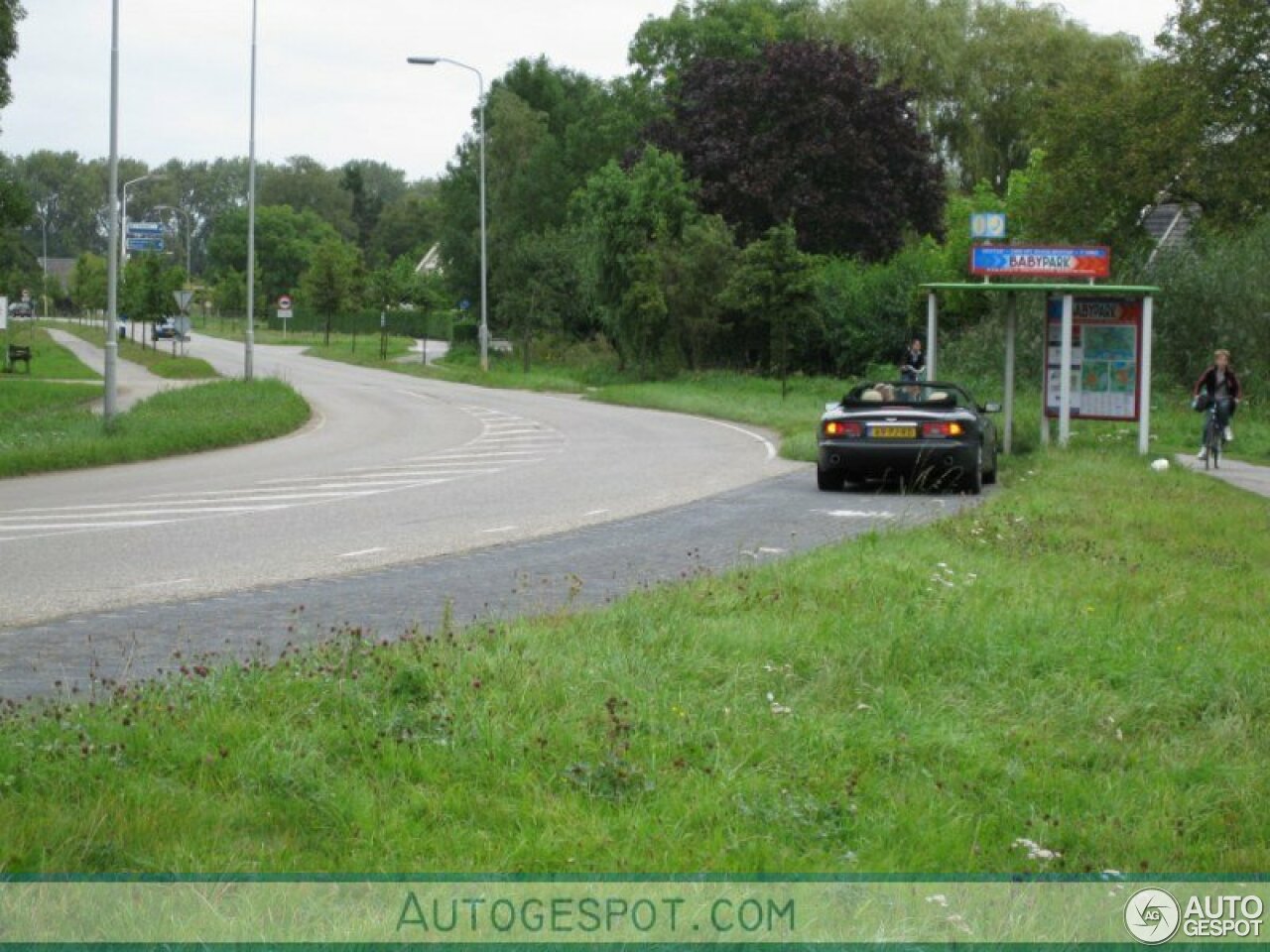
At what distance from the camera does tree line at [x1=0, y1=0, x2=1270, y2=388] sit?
38531mm

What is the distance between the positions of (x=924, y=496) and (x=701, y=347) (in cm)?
3593

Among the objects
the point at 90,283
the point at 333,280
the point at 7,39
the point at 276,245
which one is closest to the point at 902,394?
the point at 7,39

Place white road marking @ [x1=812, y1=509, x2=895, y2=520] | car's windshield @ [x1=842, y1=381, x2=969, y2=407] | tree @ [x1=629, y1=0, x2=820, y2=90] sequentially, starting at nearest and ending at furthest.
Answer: white road marking @ [x1=812, y1=509, x2=895, y2=520] → car's windshield @ [x1=842, y1=381, x2=969, y2=407] → tree @ [x1=629, y1=0, x2=820, y2=90]

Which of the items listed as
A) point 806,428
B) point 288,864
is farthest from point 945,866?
point 806,428

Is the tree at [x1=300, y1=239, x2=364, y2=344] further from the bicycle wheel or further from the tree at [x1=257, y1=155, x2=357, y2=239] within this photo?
the tree at [x1=257, y1=155, x2=357, y2=239]

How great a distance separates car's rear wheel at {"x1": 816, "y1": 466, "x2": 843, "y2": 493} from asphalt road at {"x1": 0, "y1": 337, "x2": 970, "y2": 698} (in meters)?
0.18

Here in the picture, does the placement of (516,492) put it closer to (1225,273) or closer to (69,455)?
(69,455)

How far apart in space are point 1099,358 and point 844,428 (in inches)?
354

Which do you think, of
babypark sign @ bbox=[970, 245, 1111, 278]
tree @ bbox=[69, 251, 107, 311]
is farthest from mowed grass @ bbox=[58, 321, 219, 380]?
babypark sign @ bbox=[970, 245, 1111, 278]

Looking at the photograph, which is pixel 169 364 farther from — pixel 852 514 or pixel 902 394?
pixel 852 514

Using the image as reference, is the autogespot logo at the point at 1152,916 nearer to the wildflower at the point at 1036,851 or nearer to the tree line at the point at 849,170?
the wildflower at the point at 1036,851

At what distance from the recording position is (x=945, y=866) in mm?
5195

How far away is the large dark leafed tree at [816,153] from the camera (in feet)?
186

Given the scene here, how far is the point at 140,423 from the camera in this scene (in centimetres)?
2934
